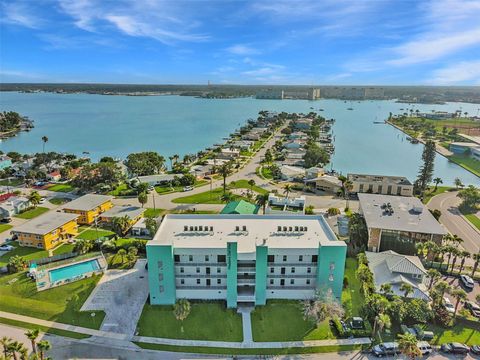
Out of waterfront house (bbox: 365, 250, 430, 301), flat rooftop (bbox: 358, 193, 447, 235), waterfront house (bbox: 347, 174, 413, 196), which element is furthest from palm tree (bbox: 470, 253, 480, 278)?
waterfront house (bbox: 347, 174, 413, 196)

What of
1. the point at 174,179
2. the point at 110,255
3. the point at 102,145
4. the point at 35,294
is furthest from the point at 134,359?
the point at 102,145

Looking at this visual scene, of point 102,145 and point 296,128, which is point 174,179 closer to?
point 102,145

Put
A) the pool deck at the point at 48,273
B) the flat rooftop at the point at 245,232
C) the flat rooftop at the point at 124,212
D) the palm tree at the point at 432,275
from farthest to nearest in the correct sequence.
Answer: the flat rooftop at the point at 124,212, the pool deck at the point at 48,273, the flat rooftop at the point at 245,232, the palm tree at the point at 432,275

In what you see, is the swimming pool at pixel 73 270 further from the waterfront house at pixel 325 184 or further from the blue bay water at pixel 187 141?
the blue bay water at pixel 187 141

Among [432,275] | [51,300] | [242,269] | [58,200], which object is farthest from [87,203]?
[432,275]

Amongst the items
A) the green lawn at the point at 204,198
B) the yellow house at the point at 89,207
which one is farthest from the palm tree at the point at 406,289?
the yellow house at the point at 89,207
